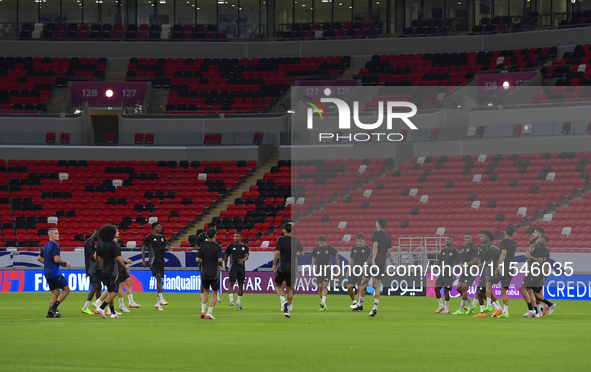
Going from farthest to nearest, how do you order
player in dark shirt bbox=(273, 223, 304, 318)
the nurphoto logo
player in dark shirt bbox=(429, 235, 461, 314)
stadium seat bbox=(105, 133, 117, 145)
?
1. stadium seat bbox=(105, 133, 117, 145)
2. the nurphoto logo
3. player in dark shirt bbox=(429, 235, 461, 314)
4. player in dark shirt bbox=(273, 223, 304, 318)

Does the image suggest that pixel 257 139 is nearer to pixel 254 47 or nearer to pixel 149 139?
pixel 149 139

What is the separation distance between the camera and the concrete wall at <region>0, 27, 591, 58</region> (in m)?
52.5

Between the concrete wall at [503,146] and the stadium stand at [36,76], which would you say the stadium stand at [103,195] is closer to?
the stadium stand at [36,76]

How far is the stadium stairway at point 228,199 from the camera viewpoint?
39.2 m

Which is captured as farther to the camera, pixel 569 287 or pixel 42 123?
pixel 42 123

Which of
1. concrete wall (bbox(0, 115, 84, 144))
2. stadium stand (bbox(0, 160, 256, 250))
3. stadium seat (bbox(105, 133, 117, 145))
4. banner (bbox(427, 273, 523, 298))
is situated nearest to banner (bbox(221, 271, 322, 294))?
banner (bbox(427, 273, 523, 298))

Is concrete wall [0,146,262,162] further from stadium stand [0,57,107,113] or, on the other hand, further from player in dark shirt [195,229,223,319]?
player in dark shirt [195,229,223,319]

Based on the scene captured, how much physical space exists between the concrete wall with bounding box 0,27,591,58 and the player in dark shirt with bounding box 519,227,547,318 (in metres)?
35.9

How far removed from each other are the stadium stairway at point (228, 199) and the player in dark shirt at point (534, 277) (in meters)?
22.7

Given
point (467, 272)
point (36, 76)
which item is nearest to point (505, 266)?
point (467, 272)

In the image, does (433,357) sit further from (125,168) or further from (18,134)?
(18,134)

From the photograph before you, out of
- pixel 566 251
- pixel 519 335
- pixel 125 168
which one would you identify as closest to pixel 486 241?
pixel 519 335

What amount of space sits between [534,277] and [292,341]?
24.1ft

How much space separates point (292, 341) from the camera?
1209 centimetres
